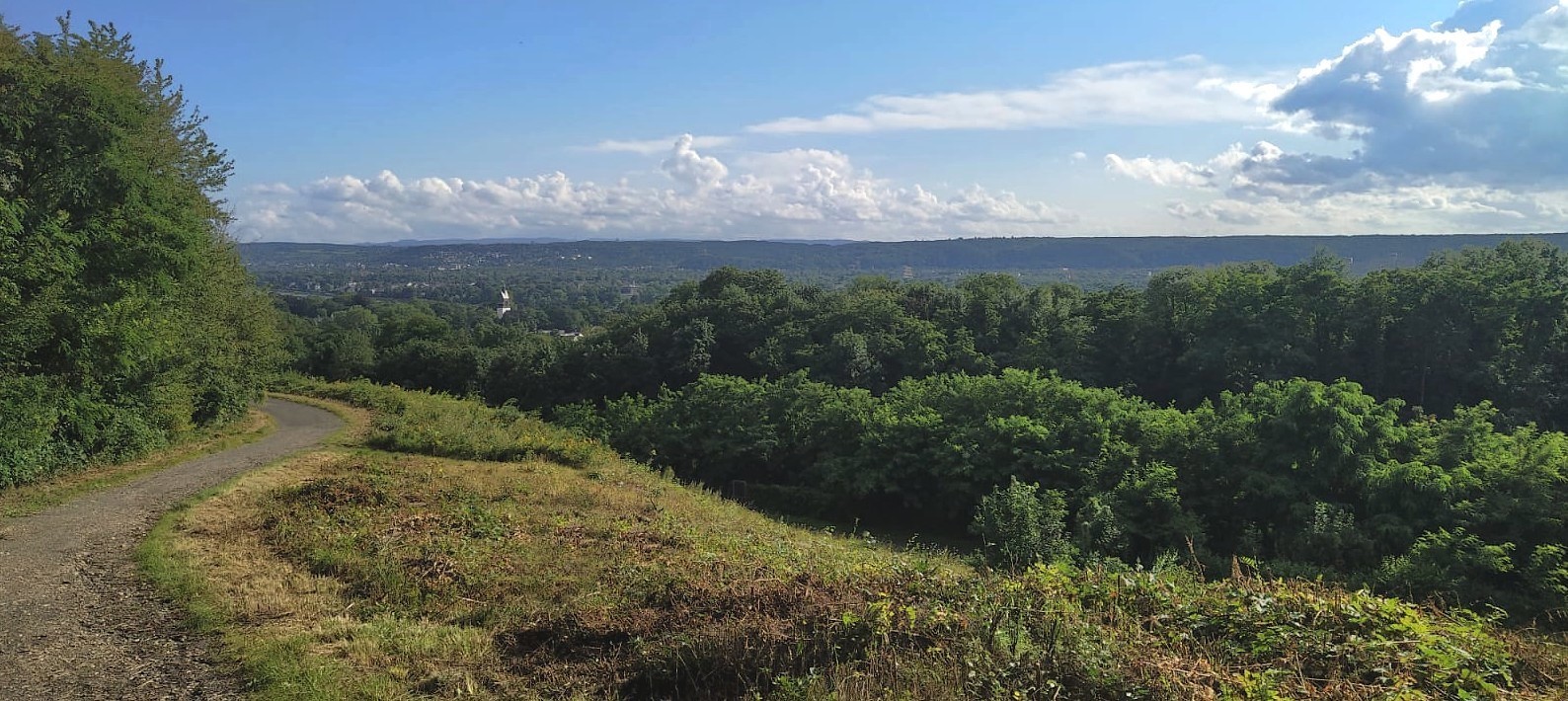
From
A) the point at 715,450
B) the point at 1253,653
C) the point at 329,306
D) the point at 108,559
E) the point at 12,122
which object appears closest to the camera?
the point at 1253,653

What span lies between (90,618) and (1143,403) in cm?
3159

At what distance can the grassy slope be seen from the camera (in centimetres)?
487

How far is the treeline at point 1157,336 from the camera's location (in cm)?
3356

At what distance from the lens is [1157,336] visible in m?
42.1

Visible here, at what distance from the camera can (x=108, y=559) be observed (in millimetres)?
9477

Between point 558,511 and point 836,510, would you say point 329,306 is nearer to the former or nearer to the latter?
point 836,510

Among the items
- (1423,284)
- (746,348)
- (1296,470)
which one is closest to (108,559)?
(1296,470)

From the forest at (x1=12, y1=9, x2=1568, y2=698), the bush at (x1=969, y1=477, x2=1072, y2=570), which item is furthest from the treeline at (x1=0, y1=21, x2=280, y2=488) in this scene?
the bush at (x1=969, y1=477, x2=1072, y2=570)

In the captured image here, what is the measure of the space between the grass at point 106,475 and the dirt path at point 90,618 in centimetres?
46

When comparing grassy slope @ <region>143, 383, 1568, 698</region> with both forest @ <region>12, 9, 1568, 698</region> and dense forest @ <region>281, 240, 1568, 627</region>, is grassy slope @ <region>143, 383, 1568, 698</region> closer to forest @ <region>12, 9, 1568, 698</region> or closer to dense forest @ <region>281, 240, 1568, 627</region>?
forest @ <region>12, 9, 1568, 698</region>

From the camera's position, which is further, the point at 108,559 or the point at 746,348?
the point at 746,348

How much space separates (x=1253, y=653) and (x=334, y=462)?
18.3 m

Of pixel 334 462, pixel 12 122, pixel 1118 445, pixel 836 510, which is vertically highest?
pixel 12 122

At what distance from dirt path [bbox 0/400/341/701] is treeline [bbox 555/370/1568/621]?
14.6 m
